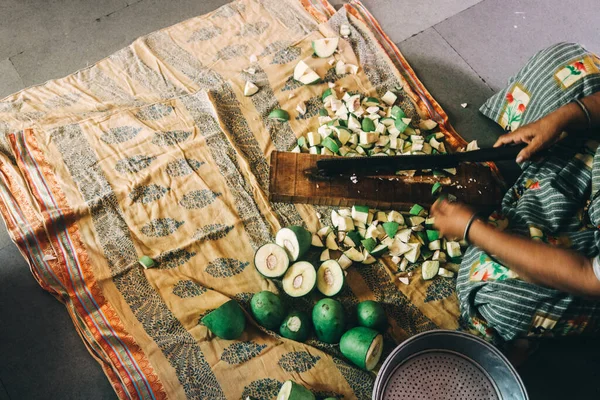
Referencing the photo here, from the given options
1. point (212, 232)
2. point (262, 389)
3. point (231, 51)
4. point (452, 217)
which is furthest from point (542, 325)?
point (231, 51)

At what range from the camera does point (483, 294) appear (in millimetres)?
1519

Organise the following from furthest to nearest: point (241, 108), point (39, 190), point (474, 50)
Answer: point (474, 50) → point (241, 108) → point (39, 190)

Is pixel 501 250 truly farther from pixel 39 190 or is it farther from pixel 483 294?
pixel 39 190

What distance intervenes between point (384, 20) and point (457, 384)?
2030 millimetres

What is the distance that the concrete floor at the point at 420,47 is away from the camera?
66.4 inches

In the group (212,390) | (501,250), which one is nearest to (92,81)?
(212,390)

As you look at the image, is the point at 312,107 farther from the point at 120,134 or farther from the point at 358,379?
the point at 358,379

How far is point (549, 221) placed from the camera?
1.51m

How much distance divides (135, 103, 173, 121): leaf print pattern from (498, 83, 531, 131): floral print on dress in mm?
1545

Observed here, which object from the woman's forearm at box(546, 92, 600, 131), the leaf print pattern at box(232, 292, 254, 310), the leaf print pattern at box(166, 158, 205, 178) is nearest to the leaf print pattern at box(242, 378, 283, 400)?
the leaf print pattern at box(232, 292, 254, 310)

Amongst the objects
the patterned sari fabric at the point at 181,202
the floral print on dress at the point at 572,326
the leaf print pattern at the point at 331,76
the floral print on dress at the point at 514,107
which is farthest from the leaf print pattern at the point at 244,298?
the floral print on dress at the point at 514,107

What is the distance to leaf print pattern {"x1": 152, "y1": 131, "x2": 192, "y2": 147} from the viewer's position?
197 centimetres

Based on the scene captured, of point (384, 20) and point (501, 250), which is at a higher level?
point (384, 20)

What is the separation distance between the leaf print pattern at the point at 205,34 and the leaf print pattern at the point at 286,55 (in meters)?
0.38
